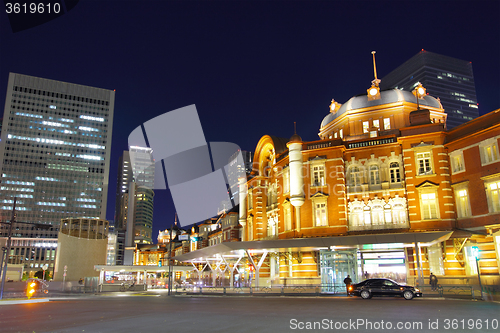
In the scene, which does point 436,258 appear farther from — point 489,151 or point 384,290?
point 384,290

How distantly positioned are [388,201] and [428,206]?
370 cm

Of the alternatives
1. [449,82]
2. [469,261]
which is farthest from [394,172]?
[449,82]

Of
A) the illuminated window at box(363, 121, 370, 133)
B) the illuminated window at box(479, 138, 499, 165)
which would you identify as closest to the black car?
the illuminated window at box(479, 138, 499, 165)

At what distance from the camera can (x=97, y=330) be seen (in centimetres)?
1183

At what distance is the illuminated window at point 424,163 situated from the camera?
38.2m

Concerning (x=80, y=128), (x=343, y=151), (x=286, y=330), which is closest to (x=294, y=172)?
(x=343, y=151)

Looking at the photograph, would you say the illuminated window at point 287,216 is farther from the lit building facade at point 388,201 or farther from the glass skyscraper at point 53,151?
the glass skyscraper at point 53,151

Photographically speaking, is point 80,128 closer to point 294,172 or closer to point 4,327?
point 294,172

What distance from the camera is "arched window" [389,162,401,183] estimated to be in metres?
39.8

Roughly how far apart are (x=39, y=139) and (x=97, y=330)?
15456 cm

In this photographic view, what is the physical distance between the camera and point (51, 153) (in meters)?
149

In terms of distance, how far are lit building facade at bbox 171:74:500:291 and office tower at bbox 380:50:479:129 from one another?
501 ft

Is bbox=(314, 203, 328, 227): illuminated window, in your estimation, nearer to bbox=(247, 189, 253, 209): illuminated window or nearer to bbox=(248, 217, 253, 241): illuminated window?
bbox=(248, 217, 253, 241): illuminated window

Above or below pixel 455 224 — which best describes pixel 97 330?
below
